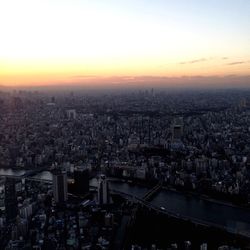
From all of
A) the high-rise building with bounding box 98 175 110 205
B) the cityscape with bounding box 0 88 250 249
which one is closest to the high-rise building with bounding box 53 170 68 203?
the cityscape with bounding box 0 88 250 249

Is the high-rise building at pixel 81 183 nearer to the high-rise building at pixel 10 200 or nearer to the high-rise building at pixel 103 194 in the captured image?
the high-rise building at pixel 103 194

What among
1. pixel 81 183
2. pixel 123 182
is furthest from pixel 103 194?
pixel 123 182

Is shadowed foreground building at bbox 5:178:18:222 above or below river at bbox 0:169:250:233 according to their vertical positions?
above

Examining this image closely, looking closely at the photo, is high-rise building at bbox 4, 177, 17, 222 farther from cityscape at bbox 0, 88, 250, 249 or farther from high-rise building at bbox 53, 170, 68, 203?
high-rise building at bbox 53, 170, 68, 203

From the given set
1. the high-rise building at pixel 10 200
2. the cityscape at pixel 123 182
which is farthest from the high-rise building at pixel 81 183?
the high-rise building at pixel 10 200

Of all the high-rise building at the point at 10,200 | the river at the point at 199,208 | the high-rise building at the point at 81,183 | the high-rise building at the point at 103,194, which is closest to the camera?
the high-rise building at the point at 10,200

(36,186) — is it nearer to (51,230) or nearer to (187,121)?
(51,230)

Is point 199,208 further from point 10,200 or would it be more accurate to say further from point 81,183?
point 10,200
